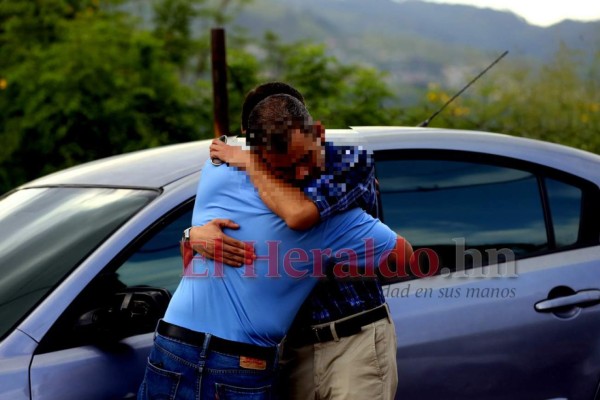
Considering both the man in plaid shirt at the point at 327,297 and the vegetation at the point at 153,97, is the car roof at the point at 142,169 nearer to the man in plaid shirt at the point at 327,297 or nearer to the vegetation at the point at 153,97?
the man in plaid shirt at the point at 327,297

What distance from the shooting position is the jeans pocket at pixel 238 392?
2574 mm

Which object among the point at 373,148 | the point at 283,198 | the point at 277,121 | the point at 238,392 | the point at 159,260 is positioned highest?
the point at 277,121

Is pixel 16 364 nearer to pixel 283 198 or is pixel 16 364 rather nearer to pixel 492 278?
pixel 283 198

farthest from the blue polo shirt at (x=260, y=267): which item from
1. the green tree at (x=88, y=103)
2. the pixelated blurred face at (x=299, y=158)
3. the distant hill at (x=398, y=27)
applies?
the distant hill at (x=398, y=27)

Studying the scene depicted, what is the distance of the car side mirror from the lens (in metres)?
2.92

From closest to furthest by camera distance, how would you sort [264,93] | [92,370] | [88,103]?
[264,93], [92,370], [88,103]

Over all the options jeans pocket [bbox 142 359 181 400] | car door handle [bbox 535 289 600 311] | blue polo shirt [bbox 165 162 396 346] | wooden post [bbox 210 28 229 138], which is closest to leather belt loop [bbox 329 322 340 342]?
blue polo shirt [bbox 165 162 396 346]

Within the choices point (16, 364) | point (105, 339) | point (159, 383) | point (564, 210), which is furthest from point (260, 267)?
point (564, 210)

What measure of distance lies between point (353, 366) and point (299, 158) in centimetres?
61

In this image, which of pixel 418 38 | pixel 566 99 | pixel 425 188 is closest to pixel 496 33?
pixel 418 38

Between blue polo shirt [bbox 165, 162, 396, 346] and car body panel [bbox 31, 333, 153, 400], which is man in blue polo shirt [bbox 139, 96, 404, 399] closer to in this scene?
blue polo shirt [bbox 165, 162, 396, 346]

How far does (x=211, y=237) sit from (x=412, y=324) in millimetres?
1042

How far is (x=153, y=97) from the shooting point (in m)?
9.08

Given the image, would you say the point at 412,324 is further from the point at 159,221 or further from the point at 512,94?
the point at 512,94
